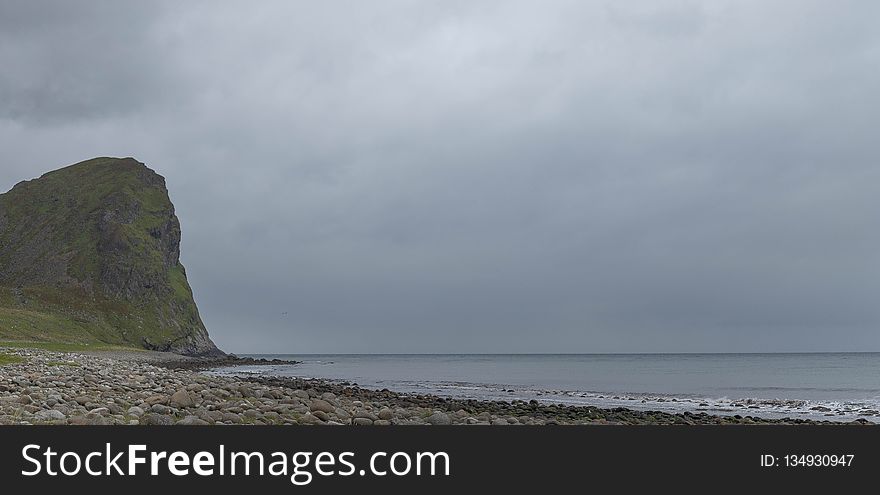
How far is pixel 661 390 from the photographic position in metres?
56.7

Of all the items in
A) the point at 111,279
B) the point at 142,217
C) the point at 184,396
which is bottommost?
the point at 184,396

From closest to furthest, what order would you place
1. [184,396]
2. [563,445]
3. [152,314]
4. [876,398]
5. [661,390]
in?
1. [563,445]
2. [184,396]
3. [876,398]
4. [661,390]
5. [152,314]

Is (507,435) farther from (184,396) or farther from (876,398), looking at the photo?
(876,398)

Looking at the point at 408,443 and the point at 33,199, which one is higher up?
the point at 33,199

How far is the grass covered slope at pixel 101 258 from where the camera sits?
135 metres

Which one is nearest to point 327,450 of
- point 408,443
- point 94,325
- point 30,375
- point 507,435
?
point 408,443

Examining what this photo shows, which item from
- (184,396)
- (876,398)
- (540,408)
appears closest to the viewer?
(184,396)

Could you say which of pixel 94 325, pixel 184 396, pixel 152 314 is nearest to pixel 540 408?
pixel 184 396

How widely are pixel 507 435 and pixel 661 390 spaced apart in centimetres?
4976

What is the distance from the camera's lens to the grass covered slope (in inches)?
5315

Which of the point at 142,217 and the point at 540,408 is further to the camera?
the point at 142,217

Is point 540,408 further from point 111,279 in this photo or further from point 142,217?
point 142,217

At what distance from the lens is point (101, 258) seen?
6161 inches

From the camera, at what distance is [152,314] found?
14950 centimetres
